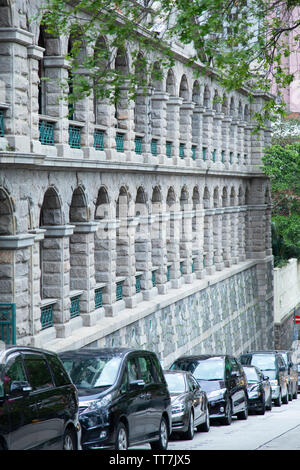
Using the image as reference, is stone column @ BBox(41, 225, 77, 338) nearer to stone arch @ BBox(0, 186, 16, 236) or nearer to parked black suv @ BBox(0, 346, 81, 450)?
stone arch @ BBox(0, 186, 16, 236)

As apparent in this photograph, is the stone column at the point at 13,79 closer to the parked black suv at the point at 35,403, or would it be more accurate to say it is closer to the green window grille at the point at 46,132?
the green window grille at the point at 46,132

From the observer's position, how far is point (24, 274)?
2036cm

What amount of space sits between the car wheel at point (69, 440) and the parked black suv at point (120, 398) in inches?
42.3

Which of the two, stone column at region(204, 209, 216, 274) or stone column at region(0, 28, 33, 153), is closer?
stone column at region(0, 28, 33, 153)

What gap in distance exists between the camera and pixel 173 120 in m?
35.1

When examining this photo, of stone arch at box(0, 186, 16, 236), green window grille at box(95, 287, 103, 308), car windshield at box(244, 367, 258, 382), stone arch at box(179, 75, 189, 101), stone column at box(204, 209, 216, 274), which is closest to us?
stone arch at box(0, 186, 16, 236)

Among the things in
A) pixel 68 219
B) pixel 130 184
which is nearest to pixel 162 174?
pixel 130 184

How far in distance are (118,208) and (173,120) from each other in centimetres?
696

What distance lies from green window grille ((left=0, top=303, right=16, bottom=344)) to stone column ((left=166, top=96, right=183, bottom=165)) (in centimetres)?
1663

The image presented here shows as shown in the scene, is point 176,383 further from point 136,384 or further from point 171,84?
point 171,84

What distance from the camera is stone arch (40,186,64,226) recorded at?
2314cm

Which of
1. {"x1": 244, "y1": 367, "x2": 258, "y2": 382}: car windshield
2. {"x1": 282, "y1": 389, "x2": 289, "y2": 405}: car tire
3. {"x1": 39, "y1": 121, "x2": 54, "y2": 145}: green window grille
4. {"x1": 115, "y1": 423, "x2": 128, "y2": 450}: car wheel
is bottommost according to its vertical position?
{"x1": 282, "y1": 389, "x2": 289, "y2": 405}: car tire

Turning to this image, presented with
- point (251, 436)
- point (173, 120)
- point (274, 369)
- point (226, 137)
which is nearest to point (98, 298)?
point (274, 369)

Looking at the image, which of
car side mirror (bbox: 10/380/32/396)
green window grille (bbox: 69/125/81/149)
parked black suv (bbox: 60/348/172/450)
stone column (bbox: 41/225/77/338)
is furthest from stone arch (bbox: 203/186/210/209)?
car side mirror (bbox: 10/380/32/396)
